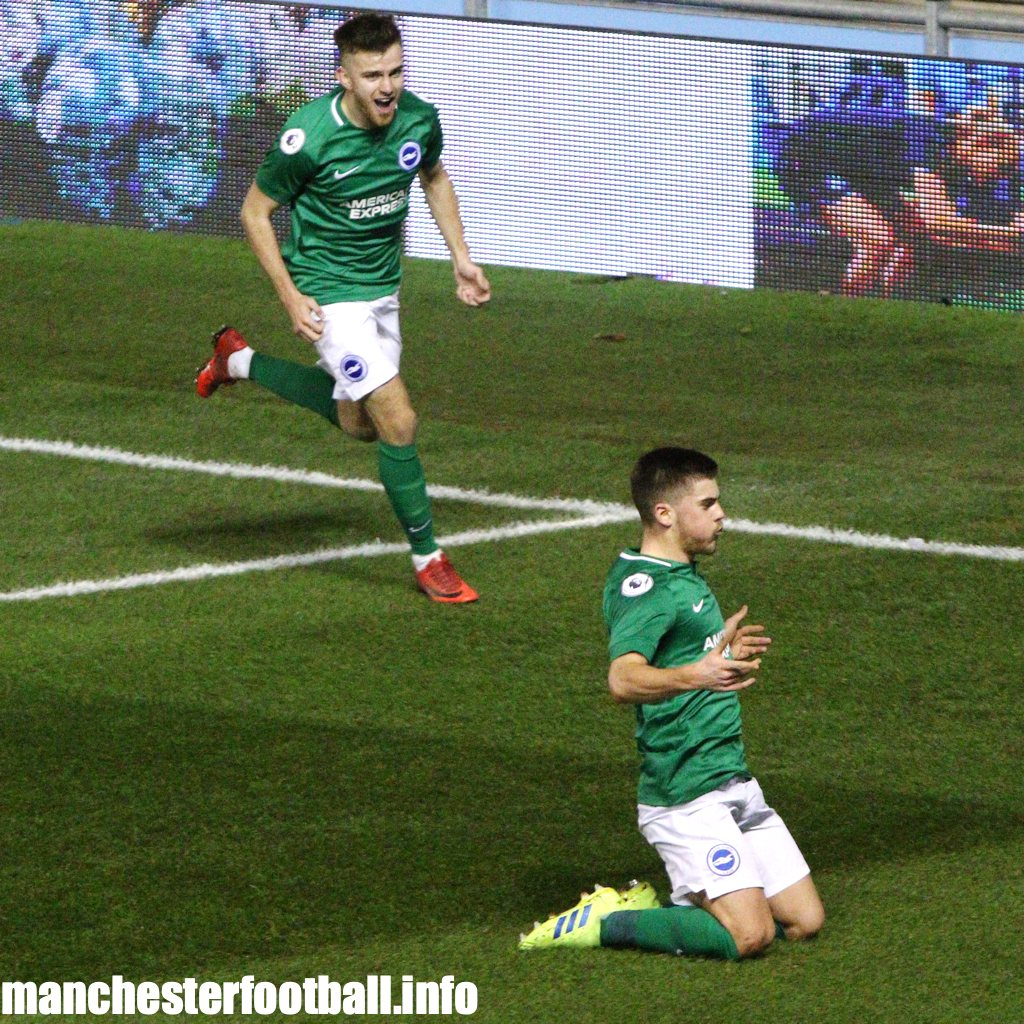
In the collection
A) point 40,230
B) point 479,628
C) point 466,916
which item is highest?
point 466,916

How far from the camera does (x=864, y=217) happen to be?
45.4 ft

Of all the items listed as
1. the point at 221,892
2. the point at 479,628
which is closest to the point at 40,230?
the point at 479,628

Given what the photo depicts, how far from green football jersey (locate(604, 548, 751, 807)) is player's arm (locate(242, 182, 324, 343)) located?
9.45 feet

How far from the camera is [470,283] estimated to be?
8445mm

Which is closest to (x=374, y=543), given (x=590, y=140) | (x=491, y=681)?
(x=491, y=681)

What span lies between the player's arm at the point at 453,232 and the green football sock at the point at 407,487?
2.14 feet

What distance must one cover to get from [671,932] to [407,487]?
3.25 meters

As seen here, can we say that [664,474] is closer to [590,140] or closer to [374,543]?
[374,543]

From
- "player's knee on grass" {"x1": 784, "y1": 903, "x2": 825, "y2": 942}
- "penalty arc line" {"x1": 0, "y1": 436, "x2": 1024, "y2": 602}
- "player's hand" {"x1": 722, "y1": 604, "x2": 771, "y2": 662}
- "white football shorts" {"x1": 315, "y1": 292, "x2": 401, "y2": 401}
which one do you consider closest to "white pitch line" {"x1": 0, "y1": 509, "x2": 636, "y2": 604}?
"penalty arc line" {"x1": 0, "y1": 436, "x2": 1024, "y2": 602}

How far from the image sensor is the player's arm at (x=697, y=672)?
4977 mm

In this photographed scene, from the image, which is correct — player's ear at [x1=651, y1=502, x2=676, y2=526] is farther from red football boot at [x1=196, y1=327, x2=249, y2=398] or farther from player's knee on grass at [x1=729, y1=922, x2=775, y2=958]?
red football boot at [x1=196, y1=327, x2=249, y2=398]

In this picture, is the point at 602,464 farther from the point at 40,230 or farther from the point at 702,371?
the point at 40,230

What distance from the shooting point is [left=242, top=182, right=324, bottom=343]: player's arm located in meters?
8.05

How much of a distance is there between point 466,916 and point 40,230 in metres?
10.8
